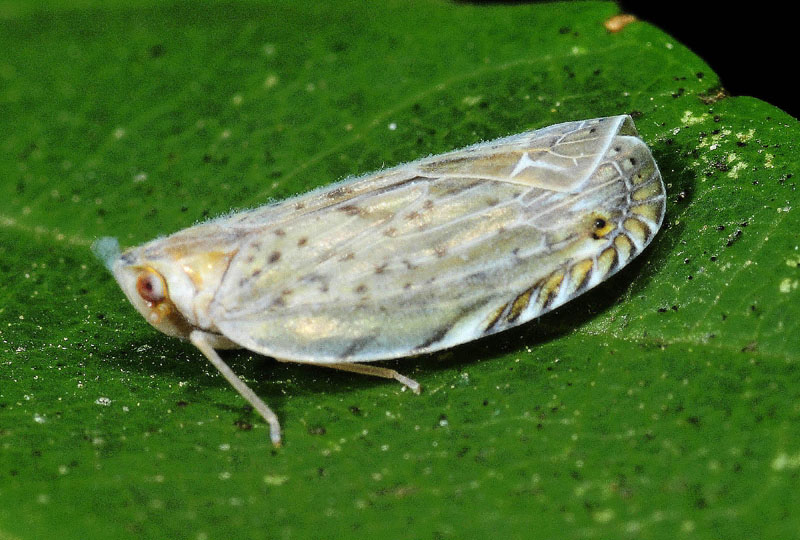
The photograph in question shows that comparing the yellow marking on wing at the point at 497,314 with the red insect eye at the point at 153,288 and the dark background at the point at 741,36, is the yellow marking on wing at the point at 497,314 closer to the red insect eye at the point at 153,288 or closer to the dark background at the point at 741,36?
the red insect eye at the point at 153,288

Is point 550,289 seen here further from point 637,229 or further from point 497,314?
point 637,229

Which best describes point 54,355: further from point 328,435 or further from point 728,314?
point 728,314

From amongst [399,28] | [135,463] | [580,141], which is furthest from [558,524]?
[399,28]

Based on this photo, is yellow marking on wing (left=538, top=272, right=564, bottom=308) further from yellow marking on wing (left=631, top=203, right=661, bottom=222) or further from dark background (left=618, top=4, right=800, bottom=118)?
dark background (left=618, top=4, right=800, bottom=118)

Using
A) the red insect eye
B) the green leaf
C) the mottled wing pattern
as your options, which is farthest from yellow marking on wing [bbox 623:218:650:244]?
the red insect eye

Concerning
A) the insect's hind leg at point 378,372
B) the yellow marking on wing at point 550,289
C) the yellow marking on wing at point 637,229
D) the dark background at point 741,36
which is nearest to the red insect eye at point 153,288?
the insect's hind leg at point 378,372
